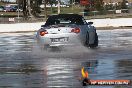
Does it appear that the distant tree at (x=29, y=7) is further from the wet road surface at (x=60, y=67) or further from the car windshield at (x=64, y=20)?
the wet road surface at (x=60, y=67)

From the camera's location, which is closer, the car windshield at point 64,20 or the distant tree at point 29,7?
the car windshield at point 64,20

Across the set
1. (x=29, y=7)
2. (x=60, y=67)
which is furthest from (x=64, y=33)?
(x=29, y=7)

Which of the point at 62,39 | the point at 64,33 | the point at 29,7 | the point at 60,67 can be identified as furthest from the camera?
the point at 29,7

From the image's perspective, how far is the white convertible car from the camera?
19000 millimetres

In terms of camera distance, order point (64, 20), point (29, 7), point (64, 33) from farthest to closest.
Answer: point (29, 7), point (64, 20), point (64, 33)

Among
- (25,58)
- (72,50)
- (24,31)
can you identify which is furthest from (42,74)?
(24,31)

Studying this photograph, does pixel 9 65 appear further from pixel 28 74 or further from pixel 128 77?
pixel 128 77

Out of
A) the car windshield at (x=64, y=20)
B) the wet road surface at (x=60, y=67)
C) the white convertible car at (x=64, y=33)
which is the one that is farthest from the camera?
→ the car windshield at (x=64, y=20)

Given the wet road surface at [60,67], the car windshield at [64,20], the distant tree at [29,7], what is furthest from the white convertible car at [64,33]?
the distant tree at [29,7]

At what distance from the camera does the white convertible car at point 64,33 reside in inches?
748

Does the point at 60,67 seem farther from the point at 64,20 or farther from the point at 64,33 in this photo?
the point at 64,20

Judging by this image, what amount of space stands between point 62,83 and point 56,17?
31.2 ft

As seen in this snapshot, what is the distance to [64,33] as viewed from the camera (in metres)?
19.0

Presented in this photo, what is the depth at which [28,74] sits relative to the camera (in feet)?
41.6
